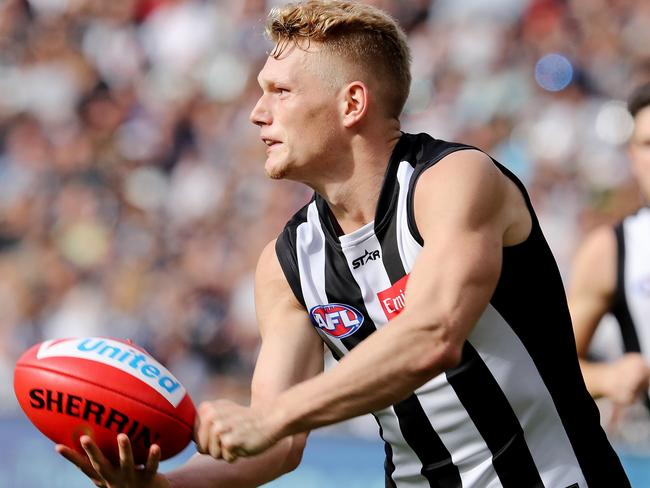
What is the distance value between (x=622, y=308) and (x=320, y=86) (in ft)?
7.08

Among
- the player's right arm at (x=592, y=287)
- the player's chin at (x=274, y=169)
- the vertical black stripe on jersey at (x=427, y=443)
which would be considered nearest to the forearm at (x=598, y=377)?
the player's right arm at (x=592, y=287)

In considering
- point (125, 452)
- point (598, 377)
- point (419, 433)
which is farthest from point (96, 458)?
point (598, 377)

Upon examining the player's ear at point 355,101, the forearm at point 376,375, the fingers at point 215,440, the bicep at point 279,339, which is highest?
the player's ear at point 355,101

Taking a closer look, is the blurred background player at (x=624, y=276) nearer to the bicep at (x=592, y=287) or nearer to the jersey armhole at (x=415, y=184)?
the bicep at (x=592, y=287)

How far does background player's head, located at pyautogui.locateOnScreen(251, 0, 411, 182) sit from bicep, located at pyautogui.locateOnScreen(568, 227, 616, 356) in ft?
5.86

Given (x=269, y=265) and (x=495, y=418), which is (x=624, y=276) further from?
(x=269, y=265)

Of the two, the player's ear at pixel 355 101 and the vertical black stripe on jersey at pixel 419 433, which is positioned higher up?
the player's ear at pixel 355 101

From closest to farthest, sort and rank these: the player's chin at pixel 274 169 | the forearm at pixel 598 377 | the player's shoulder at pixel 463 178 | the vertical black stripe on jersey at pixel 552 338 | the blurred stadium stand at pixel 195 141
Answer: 1. the player's shoulder at pixel 463 178
2. the vertical black stripe on jersey at pixel 552 338
3. the player's chin at pixel 274 169
4. the forearm at pixel 598 377
5. the blurred stadium stand at pixel 195 141

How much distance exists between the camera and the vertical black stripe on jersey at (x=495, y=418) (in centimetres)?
303

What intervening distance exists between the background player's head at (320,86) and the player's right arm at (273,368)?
1.32ft

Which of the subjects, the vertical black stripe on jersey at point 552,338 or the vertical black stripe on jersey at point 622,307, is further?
the vertical black stripe on jersey at point 622,307

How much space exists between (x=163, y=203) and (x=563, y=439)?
6081mm

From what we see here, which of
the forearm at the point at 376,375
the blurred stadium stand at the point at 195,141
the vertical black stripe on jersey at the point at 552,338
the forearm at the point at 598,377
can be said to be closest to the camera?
the forearm at the point at 376,375

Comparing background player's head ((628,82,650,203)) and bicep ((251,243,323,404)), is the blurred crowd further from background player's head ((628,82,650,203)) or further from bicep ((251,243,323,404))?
bicep ((251,243,323,404))
